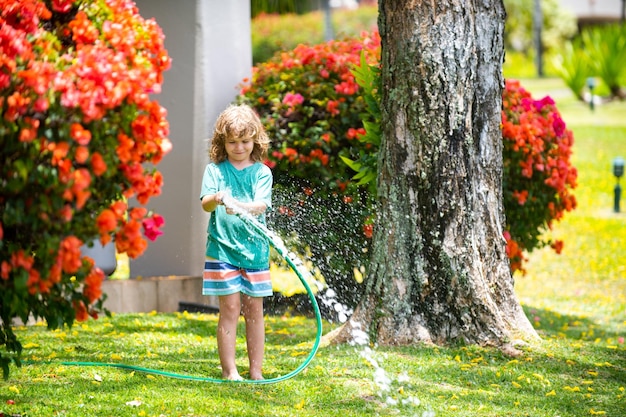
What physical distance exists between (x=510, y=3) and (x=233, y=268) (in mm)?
27022

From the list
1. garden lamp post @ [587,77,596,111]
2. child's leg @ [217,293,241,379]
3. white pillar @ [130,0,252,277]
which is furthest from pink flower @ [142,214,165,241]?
garden lamp post @ [587,77,596,111]

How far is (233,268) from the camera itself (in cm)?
447

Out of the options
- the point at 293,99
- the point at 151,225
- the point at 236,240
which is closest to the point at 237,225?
the point at 236,240

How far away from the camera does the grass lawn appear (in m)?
4.18

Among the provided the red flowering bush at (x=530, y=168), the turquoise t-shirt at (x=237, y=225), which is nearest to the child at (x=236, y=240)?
the turquoise t-shirt at (x=237, y=225)

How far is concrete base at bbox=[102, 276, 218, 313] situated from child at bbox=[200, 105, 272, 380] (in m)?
2.42

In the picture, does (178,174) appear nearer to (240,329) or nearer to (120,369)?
(240,329)

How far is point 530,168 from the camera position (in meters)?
6.75

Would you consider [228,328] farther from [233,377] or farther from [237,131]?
[237,131]

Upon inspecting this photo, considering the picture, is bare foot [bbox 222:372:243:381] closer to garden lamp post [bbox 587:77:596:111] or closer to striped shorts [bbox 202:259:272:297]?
striped shorts [bbox 202:259:272:297]

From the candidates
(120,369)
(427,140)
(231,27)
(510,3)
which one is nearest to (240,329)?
(120,369)

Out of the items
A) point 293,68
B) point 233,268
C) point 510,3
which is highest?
point 510,3

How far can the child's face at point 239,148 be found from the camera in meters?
4.51

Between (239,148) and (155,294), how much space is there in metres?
2.69
